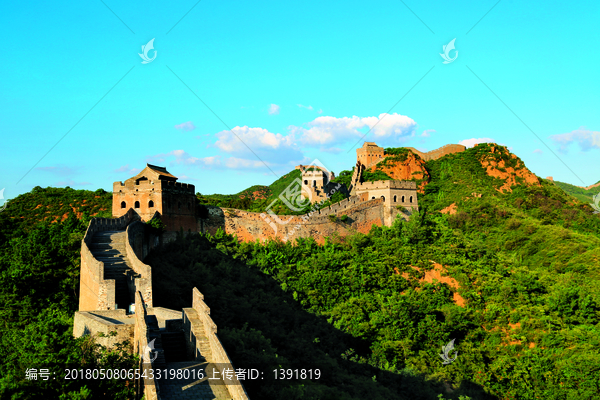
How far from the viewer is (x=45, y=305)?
20.9 meters

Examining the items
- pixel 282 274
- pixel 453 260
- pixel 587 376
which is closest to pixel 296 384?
pixel 282 274

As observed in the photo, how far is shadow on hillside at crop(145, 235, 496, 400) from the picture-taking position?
14879 millimetres

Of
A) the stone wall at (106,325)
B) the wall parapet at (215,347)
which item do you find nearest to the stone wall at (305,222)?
the stone wall at (106,325)

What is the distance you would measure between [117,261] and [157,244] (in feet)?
22.0

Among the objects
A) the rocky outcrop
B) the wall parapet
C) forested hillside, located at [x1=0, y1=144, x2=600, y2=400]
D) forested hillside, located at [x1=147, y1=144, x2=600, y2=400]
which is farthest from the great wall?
the rocky outcrop

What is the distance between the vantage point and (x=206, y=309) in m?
15.0

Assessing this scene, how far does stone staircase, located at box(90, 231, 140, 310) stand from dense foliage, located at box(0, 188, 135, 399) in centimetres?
119

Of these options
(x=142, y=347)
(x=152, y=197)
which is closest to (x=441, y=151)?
(x=152, y=197)

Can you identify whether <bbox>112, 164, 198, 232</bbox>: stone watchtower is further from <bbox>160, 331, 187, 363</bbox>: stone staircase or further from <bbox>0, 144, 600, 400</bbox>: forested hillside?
<bbox>160, 331, 187, 363</bbox>: stone staircase

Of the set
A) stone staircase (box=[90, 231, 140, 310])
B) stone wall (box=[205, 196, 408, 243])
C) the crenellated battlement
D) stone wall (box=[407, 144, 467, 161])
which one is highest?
stone wall (box=[407, 144, 467, 161])

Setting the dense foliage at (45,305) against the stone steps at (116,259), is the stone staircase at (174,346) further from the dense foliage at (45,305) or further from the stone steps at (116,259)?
the stone steps at (116,259)

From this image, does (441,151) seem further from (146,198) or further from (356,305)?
(146,198)

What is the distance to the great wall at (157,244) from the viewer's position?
1277 cm

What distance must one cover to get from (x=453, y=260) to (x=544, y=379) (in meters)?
9.31
